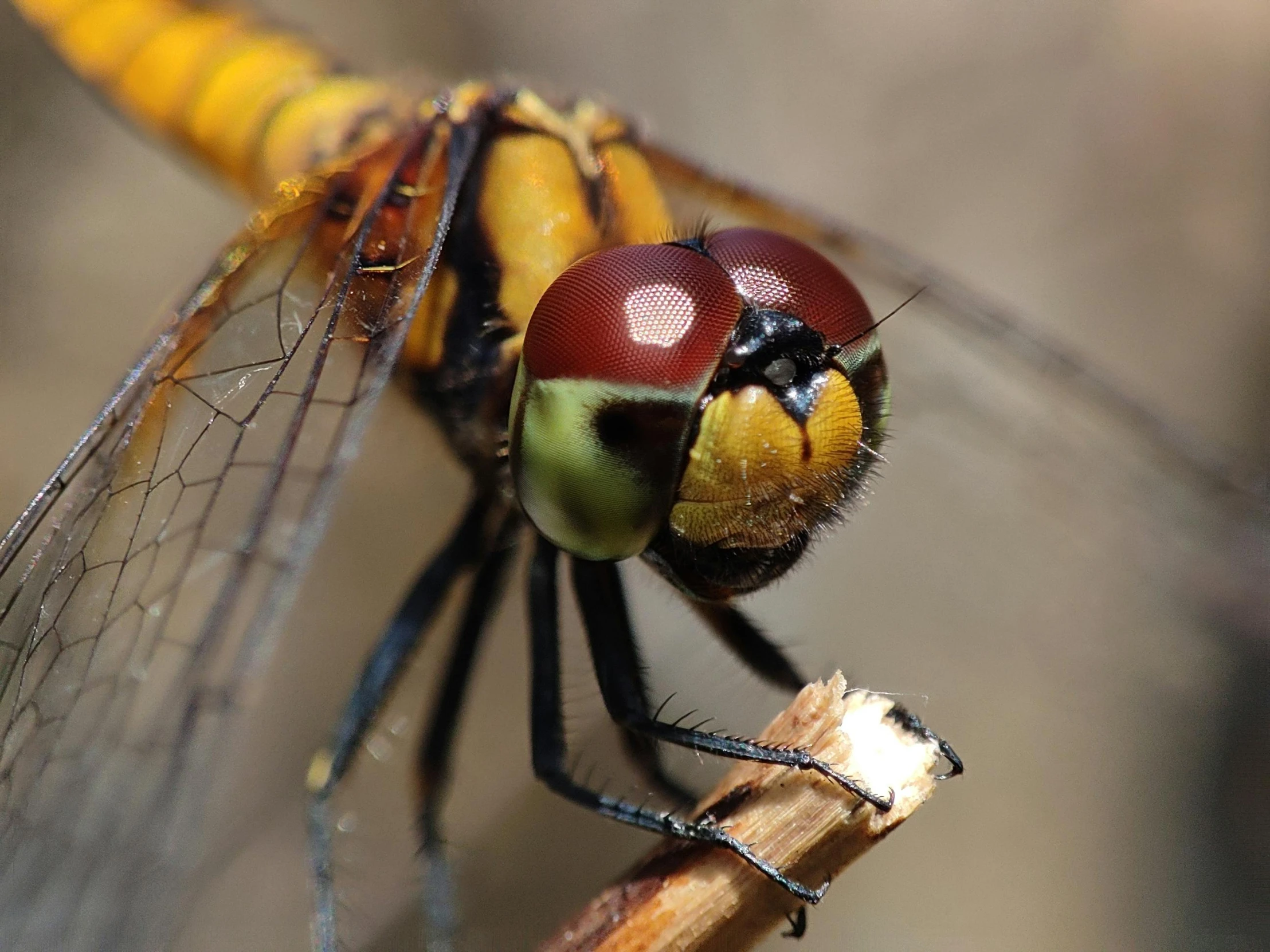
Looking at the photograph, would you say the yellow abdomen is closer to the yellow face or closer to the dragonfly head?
the dragonfly head

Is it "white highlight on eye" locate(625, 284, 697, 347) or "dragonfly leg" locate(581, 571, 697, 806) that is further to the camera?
"dragonfly leg" locate(581, 571, 697, 806)

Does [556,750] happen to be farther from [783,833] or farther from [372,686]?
[783,833]

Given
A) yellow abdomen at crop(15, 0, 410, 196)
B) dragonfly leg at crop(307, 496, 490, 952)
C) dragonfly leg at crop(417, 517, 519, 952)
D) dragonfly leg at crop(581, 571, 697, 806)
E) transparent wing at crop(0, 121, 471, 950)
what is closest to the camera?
transparent wing at crop(0, 121, 471, 950)

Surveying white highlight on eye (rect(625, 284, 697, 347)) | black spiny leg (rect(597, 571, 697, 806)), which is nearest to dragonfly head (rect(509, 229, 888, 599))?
white highlight on eye (rect(625, 284, 697, 347))

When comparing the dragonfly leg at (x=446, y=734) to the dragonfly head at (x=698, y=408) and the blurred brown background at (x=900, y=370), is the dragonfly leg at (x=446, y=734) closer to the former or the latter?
the blurred brown background at (x=900, y=370)

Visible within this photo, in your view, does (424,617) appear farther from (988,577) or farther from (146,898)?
(988,577)

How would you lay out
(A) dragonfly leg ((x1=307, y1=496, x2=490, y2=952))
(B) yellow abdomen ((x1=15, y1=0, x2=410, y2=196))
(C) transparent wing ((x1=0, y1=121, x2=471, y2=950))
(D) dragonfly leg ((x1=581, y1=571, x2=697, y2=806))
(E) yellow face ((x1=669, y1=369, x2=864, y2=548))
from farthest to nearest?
(B) yellow abdomen ((x1=15, y1=0, x2=410, y2=196)), (A) dragonfly leg ((x1=307, y1=496, x2=490, y2=952)), (D) dragonfly leg ((x1=581, y1=571, x2=697, y2=806)), (C) transparent wing ((x1=0, y1=121, x2=471, y2=950)), (E) yellow face ((x1=669, y1=369, x2=864, y2=548))

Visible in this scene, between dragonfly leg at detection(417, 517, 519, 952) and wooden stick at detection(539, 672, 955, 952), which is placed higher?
wooden stick at detection(539, 672, 955, 952)
